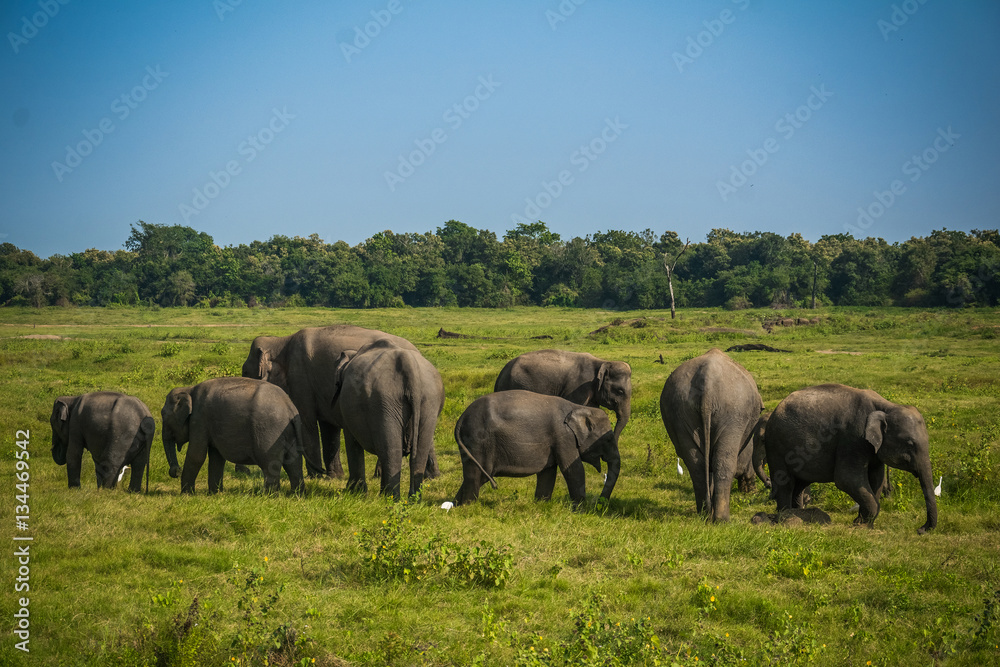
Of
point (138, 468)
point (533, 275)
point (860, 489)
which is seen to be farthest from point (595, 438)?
point (533, 275)

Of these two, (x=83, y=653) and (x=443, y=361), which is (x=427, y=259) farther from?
(x=83, y=653)

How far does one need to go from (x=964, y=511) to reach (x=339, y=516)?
7.48 metres

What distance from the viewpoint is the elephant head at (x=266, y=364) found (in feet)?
42.6

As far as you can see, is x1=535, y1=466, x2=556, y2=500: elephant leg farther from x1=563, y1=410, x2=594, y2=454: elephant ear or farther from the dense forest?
the dense forest

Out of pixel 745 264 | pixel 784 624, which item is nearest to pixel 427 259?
pixel 745 264

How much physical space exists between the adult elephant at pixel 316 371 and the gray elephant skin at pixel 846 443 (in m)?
5.57

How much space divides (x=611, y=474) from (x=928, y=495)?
142 inches

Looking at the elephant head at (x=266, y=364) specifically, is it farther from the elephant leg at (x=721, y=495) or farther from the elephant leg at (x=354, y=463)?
the elephant leg at (x=721, y=495)

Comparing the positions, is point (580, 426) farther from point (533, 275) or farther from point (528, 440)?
point (533, 275)

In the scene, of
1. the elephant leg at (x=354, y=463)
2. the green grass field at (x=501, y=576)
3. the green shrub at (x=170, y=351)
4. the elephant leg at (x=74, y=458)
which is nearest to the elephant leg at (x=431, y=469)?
the green grass field at (x=501, y=576)

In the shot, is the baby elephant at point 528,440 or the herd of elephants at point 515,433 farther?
the baby elephant at point 528,440

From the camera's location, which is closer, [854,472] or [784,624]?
[784,624]

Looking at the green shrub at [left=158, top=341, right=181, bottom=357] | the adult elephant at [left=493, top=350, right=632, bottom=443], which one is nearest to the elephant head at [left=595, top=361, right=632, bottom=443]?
the adult elephant at [left=493, top=350, right=632, bottom=443]

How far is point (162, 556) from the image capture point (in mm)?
7055
